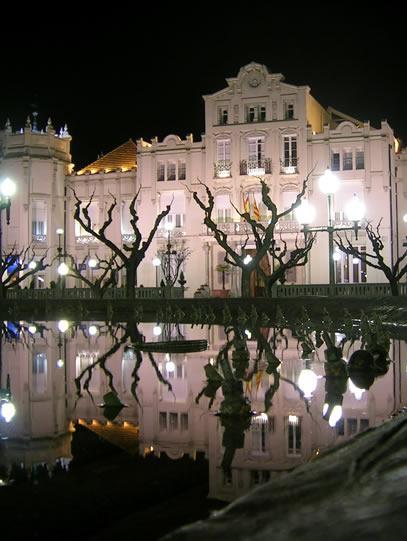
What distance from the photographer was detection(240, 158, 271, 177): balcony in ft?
183

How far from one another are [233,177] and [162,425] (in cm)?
4917

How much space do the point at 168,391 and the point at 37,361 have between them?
491 cm

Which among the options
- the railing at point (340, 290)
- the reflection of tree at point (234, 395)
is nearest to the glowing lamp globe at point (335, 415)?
the reflection of tree at point (234, 395)

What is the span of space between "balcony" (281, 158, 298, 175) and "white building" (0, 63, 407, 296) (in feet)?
0.25

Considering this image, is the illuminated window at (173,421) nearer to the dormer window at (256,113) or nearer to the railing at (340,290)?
the railing at (340,290)

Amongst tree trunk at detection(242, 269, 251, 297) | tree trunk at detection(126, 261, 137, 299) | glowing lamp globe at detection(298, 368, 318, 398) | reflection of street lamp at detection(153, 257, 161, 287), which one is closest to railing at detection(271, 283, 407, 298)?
tree trunk at detection(242, 269, 251, 297)

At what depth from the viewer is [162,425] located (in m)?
8.16

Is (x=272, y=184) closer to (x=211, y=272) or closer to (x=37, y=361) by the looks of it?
(x=211, y=272)

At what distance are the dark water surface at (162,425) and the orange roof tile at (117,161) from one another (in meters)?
48.7

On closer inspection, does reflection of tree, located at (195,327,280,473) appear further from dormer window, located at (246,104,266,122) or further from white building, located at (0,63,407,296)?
dormer window, located at (246,104,266,122)

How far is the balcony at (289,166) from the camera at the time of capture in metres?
55.3

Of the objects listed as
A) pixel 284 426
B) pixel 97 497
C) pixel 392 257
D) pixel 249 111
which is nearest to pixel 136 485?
pixel 97 497

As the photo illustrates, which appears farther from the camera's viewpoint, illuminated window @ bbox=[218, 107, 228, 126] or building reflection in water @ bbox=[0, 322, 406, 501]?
illuminated window @ bbox=[218, 107, 228, 126]

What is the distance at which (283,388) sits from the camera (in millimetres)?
10195
